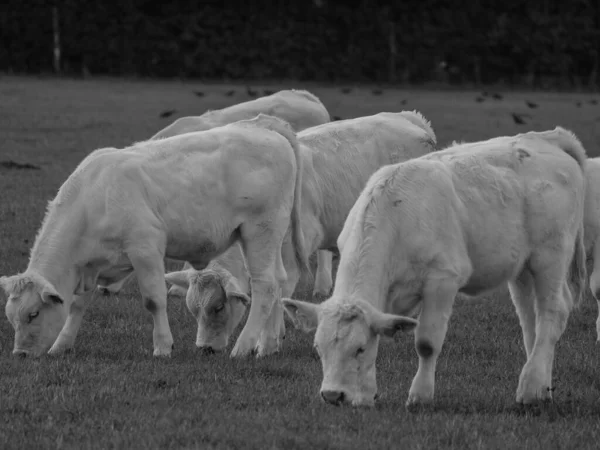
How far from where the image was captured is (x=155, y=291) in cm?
975

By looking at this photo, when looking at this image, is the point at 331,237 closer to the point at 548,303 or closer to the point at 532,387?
the point at 548,303

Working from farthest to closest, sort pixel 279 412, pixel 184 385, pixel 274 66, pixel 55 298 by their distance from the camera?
pixel 274 66, pixel 55 298, pixel 184 385, pixel 279 412

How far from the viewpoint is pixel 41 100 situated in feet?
110

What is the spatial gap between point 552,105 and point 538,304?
32.3 meters

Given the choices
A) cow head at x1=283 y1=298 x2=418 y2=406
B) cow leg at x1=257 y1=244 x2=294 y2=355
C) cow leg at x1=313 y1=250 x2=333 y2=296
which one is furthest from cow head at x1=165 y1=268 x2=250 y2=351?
cow head at x1=283 y1=298 x2=418 y2=406

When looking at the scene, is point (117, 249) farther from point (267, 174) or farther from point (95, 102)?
point (95, 102)

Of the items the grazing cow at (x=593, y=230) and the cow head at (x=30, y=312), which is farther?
the grazing cow at (x=593, y=230)

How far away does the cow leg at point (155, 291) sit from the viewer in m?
9.68

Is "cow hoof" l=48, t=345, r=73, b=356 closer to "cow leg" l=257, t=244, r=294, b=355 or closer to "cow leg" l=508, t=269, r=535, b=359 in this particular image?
"cow leg" l=257, t=244, r=294, b=355

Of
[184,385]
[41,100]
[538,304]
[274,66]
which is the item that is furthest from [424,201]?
[274,66]

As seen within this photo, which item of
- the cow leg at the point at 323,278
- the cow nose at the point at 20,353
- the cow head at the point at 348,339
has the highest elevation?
the cow head at the point at 348,339

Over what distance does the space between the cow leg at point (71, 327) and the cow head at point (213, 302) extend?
0.97 metres

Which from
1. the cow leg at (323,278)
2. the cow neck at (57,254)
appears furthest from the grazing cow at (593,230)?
the cow neck at (57,254)

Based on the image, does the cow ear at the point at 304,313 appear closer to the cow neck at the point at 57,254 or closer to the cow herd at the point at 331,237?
the cow herd at the point at 331,237
